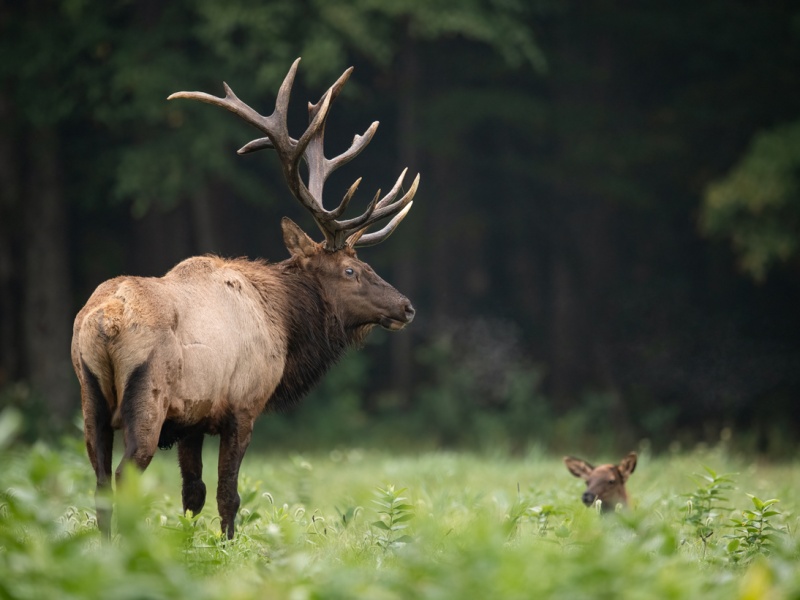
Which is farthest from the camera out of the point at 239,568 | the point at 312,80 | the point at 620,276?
the point at 620,276

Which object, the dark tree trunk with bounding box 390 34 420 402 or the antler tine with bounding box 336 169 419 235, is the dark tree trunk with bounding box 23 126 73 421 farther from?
the antler tine with bounding box 336 169 419 235

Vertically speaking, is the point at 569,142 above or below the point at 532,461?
above

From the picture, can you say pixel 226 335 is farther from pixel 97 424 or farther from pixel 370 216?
pixel 370 216

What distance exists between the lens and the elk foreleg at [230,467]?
244 inches

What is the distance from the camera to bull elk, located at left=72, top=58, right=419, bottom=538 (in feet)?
17.9

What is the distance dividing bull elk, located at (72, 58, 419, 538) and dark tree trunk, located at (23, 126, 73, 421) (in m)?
8.81

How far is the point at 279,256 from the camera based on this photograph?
1814 cm

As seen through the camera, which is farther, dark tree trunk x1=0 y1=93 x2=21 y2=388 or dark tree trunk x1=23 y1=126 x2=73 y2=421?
dark tree trunk x1=23 y1=126 x2=73 y2=421

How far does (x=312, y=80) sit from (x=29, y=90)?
3880mm

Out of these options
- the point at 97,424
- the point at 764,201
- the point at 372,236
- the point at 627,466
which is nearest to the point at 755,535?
the point at 627,466

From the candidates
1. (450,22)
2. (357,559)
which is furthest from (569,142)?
(357,559)

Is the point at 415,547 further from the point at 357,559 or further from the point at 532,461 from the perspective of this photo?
the point at 532,461

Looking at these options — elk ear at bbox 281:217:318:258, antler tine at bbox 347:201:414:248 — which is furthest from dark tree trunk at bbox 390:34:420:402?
elk ear at bbox 281:217:318:258

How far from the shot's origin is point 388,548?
5246 mm
